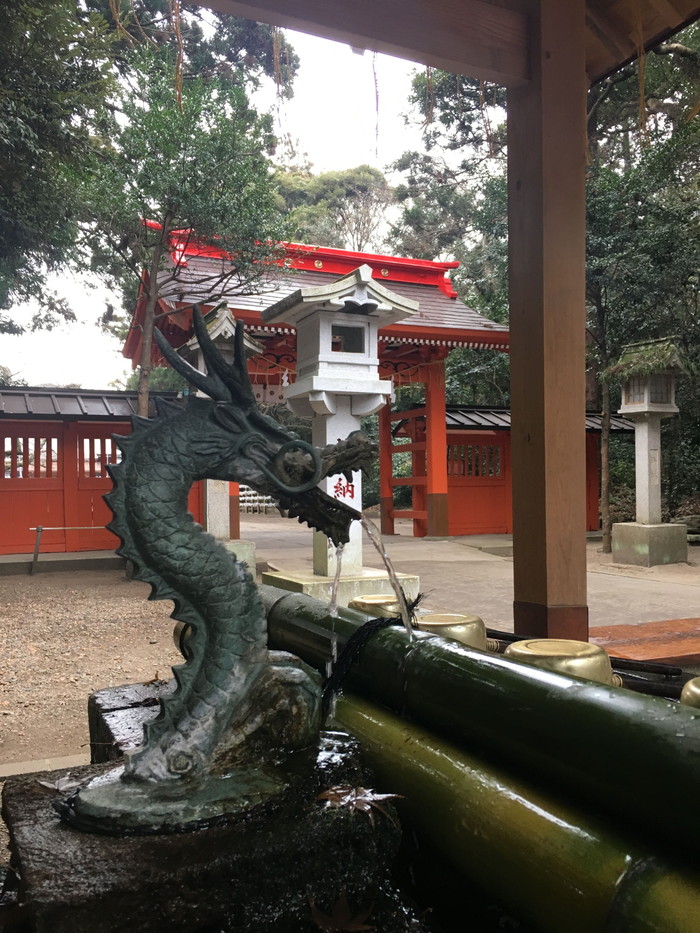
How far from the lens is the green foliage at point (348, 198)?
3067 cm

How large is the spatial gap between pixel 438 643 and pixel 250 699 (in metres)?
0.59

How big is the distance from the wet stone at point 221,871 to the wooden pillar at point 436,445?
38.3ft

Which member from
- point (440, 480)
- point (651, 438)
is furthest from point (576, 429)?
point (440, 480)

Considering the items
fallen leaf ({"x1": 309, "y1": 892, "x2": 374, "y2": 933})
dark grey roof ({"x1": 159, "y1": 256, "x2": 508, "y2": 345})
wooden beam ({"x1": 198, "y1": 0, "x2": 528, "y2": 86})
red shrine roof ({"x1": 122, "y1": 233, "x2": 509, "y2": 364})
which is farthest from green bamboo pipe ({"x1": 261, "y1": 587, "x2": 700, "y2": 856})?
dark grey roof ({"x1": 159, "y1": 256, "x2": 508, "y2": 345})

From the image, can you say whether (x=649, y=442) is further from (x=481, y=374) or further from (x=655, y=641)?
(x=655, y=641)

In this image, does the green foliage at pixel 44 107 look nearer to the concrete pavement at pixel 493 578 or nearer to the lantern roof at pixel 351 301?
the lantern roof at pixel 351 301

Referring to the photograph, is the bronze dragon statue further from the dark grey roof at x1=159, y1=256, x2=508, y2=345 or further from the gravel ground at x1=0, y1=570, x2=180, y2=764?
the dark grey roof at x1=159, y1=256, x2=508, y2=345

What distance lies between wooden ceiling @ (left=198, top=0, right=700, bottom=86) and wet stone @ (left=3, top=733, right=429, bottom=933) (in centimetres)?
308

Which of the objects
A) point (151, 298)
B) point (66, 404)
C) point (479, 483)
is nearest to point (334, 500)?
point (151, 298)

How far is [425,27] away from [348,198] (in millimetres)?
29951

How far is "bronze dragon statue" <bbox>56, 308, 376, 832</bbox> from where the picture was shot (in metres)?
1.72

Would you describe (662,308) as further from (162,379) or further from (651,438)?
(162,379)

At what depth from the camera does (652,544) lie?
10.7m

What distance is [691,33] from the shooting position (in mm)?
11477
